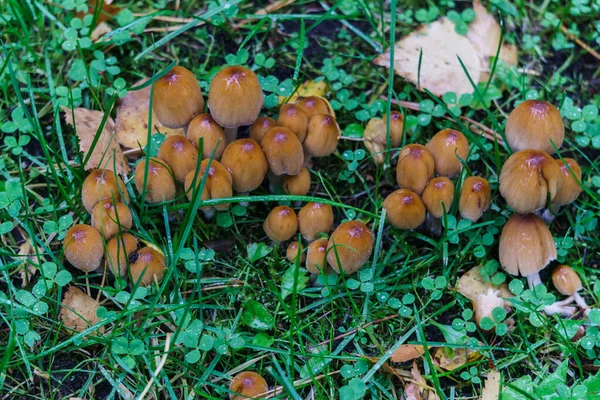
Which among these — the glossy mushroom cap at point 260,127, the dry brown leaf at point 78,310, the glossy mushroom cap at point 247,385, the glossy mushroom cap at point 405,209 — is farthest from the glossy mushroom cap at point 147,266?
the glossy mushroom cap at point 405,209

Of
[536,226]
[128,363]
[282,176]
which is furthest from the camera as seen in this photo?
[282,176]

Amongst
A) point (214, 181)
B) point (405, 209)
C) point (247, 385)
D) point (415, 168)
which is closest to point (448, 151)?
point (415, 168)

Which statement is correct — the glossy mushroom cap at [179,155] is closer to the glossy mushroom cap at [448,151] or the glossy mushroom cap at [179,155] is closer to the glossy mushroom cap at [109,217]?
the glossy mushroom cap at [109,217]

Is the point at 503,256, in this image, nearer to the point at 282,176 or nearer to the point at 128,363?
the point at 282,176

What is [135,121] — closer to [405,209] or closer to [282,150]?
[282,150]

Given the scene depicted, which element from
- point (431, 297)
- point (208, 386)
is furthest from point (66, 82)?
point (431, 297)

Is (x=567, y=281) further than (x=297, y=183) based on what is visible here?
No
